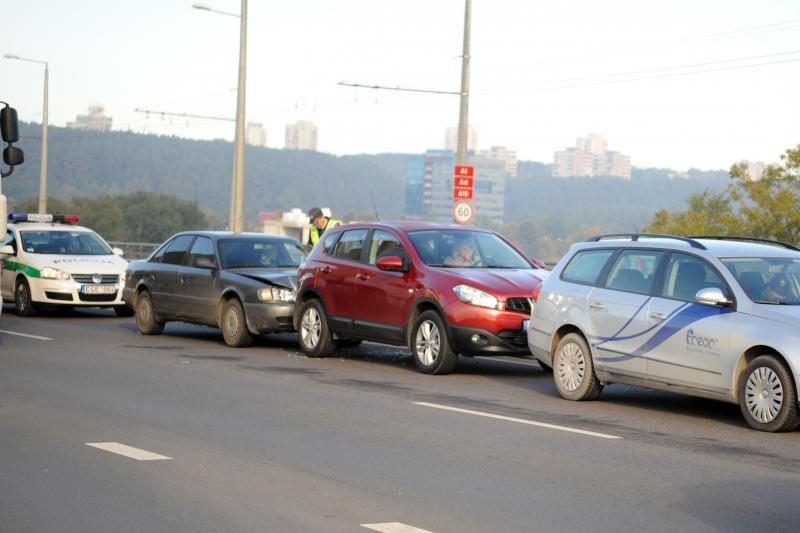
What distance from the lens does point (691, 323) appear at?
1118 cm

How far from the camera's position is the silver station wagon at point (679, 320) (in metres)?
10.5

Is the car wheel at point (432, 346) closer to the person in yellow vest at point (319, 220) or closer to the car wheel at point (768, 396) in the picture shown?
the car wheel at point (768, 396)

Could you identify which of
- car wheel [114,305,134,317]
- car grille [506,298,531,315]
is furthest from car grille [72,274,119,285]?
car grille [506,298,531,315]

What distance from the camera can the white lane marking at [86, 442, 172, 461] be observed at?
8797mm

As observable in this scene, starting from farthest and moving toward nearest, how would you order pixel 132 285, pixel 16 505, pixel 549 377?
pixel 132 285
pixel 549 377
pixel 16 505

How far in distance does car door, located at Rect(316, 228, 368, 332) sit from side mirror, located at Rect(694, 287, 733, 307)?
6.05 m

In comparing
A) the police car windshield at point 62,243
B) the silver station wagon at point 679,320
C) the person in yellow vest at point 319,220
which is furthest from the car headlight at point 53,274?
the silver station wagon at point 679,320

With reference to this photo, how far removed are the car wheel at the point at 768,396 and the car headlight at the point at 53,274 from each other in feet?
49.9

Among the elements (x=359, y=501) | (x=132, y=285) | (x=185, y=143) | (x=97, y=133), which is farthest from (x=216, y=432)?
(x=185, y=143)

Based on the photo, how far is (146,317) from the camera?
20062 millimetres

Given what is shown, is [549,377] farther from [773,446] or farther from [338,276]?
[773,446]

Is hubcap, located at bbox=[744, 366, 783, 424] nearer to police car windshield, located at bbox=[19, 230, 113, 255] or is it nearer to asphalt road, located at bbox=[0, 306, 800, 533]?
asphalt road, located at bbox=[0, 306, 800, 533]

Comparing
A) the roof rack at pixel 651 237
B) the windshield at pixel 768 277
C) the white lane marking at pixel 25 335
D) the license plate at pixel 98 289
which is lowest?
the white lane marking at pixel 25 335

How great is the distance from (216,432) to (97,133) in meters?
133
